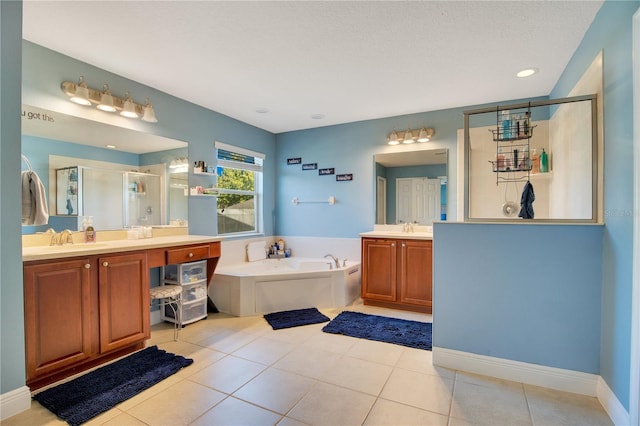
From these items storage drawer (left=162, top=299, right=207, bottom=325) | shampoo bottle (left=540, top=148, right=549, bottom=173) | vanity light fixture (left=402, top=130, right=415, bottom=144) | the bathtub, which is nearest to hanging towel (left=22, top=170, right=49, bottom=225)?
storage drawer (left=162, top=299, right=207, bottom=325)

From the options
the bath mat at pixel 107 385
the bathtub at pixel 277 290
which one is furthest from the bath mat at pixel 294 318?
the bath mat at pixel 107 385

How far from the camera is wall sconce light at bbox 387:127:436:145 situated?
3883 mm

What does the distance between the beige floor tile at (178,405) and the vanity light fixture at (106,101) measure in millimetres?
2432

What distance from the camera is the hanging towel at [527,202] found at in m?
2.41

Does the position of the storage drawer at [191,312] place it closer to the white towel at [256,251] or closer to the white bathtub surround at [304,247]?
the white bathtub surround at [304,247]

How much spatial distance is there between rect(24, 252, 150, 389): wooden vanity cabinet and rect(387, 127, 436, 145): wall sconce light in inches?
129

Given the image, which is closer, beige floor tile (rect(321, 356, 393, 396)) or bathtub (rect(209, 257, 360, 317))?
beige floor tile (rect(321, 356, 393, 396))

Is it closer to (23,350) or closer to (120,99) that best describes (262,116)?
(120,99)

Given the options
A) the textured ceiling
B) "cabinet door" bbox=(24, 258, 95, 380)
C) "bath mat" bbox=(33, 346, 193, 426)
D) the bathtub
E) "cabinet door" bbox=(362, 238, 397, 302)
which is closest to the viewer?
"bath mat" bbox=(33, 346, 193, 426)

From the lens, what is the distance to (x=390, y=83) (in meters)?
3.06

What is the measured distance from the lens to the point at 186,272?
312cm

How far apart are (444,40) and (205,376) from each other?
10.1ft

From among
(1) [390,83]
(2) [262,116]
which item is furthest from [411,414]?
(2) [262,116]

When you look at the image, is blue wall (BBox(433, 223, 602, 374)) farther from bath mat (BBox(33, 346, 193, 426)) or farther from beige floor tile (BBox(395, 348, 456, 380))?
bath mat (BBox(33, 346, 193, 426))
